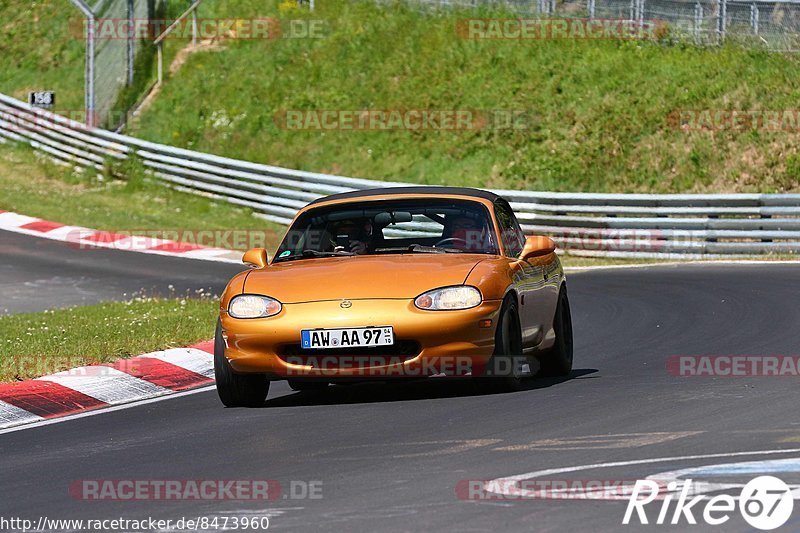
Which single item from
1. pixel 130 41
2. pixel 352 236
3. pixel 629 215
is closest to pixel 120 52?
pixel 130 41

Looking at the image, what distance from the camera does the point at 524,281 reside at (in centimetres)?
1011

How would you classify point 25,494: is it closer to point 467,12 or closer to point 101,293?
point 101,293

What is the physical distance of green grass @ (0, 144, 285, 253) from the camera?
27.6 metres

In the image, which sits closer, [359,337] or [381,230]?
[359,337]

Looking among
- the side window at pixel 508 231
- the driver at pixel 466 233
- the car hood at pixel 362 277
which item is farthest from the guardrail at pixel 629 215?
the car hood at pixel 362 277

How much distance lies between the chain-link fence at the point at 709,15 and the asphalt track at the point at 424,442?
759 inches

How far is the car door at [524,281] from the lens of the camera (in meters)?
9.98

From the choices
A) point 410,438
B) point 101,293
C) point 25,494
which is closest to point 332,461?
point 410,438

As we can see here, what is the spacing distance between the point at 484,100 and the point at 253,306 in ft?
76.1

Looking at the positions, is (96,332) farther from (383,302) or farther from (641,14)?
(641,14)

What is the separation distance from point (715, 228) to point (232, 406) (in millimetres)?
14573

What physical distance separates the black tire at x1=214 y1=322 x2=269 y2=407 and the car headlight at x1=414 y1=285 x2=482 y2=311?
1.20 meters

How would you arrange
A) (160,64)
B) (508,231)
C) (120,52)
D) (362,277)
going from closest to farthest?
(362,277) < (508,231) < (160,64) < (120,52)

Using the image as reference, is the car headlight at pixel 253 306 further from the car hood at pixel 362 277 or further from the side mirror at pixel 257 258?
the side mirror at pixel 257 258
